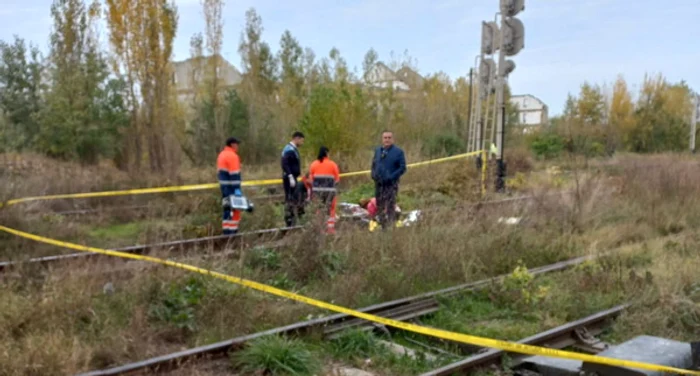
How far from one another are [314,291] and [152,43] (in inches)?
823

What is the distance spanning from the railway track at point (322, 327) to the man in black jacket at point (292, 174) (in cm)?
483

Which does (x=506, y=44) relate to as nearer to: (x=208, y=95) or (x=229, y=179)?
(x=229, y=179)

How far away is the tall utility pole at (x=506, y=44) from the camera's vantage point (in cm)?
1728

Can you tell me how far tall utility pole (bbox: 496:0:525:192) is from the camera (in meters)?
17.3

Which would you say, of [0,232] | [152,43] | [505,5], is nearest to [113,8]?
[152,43]

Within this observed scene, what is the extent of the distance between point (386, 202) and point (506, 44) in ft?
24.4

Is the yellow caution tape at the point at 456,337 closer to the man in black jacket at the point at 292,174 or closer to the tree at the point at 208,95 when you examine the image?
the man in black jacket at the point at 292,174

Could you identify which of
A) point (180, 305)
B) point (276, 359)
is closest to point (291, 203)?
point (180, 305)

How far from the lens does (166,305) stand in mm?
6977

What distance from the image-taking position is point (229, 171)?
11.7m

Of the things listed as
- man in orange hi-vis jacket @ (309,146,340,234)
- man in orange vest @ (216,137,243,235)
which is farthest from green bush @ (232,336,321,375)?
man in orange hi-vis jacket @ (309,146,340,234)

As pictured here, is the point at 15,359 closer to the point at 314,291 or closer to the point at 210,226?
the point at 314,291

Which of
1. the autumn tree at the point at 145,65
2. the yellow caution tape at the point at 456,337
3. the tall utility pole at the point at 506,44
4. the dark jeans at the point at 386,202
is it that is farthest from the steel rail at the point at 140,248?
the autumn tree at the point at 145,65

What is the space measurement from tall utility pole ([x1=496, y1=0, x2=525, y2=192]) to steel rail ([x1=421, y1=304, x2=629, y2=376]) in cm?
1013
